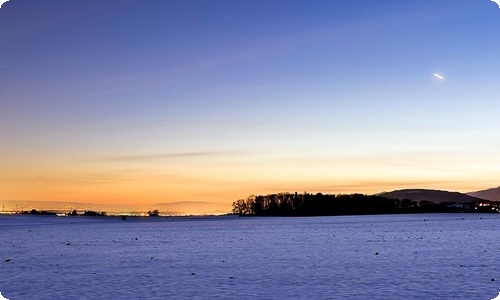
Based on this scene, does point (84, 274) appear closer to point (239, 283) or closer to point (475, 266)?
point (239, 283)

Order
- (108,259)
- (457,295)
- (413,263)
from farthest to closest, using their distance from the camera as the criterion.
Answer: (108,259) < (413,263) < (457,295)

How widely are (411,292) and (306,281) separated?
14.4 ft

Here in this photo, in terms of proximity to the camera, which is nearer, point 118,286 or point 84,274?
point 118,286

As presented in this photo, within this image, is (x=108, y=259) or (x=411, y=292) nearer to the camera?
(x=411, y=292)

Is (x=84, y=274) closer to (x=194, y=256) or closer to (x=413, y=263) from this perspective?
(x=194, y=256)

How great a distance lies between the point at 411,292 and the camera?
1831 centimetres

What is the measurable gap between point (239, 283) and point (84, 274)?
7872 millimetres

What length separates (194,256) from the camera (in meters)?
33.2

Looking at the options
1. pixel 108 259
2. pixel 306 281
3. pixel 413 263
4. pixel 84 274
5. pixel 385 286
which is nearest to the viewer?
pixel 385 286

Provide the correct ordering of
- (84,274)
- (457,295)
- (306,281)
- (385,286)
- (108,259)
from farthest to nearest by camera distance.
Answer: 1. (108,259)
2. (84,274)
3. (306,281)
4. (385,286)
5. (457,295)

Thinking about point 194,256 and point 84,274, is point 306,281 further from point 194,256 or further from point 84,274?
point 194,256

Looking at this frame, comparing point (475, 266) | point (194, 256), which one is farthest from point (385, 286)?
point (194, 256)

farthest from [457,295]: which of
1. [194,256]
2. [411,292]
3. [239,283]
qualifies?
[194,256]

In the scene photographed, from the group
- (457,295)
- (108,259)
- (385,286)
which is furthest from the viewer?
(108,259)
